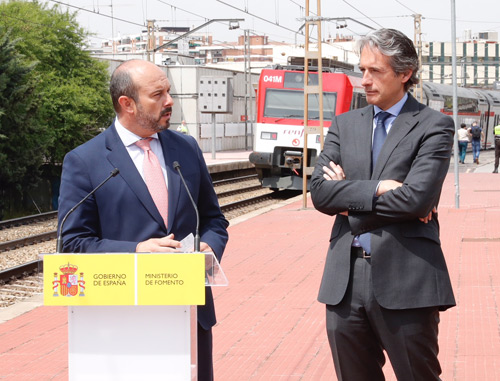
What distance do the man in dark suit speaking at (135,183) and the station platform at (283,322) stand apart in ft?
8.32

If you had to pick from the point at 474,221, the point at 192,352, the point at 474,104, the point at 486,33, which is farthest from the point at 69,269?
the point at 486,33

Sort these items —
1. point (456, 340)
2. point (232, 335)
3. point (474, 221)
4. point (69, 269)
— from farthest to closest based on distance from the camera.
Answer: point (474, 221) < point (232, 335) < point (456, 340) < point (69, 269)

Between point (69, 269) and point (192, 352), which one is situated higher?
point (69, 269)

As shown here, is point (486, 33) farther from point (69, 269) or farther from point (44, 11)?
point (69, 269)

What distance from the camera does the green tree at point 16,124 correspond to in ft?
68.3

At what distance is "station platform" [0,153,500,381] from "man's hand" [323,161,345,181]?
2.30 m

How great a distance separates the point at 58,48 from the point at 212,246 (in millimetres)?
25205

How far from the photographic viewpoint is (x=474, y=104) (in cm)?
5075

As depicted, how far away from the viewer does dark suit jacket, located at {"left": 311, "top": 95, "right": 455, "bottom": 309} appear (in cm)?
341

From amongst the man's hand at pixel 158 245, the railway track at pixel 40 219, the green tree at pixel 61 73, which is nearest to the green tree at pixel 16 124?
the railway track at pixel 40 219

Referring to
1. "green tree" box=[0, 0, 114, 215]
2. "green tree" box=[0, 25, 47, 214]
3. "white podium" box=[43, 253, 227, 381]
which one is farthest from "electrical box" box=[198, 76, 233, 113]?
"white podium" box=[43, 253, 227, 381]

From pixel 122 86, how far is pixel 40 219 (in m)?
16.3

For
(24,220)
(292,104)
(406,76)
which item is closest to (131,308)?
(406,76)

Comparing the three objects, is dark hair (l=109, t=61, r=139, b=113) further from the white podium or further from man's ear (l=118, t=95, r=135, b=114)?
the white podium
